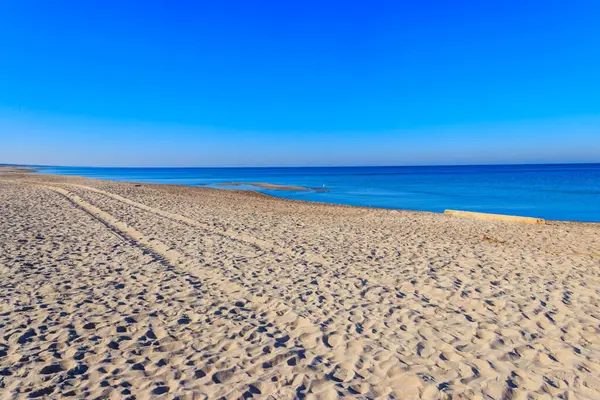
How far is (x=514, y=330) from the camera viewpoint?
17.1ft

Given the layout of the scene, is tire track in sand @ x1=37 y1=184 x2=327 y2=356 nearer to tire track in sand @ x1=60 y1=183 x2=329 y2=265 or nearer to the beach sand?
the beach sand

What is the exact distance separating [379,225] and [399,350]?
10416 mm

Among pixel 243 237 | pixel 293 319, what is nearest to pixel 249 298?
pixel 293 319

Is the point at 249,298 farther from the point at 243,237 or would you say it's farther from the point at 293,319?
the point at 243,237

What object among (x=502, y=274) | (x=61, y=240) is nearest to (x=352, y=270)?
(x=502, y=274)

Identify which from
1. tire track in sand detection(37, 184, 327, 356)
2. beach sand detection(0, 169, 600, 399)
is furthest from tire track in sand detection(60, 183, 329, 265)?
tire track in sand detection(37, 184, 327, 356)

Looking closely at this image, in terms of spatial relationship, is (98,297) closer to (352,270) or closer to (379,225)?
(352,270)

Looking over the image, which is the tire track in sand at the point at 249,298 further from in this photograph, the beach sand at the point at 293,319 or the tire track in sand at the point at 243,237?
the tire track in sand at the point at 243,237

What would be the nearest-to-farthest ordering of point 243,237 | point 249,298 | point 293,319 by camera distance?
point 293,319, point 249,298, point 243,237

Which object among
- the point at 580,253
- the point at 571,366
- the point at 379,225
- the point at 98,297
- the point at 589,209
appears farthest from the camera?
the point at 589,209

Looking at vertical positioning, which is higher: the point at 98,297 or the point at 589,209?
the point at 98,297

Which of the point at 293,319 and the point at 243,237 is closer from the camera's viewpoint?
the point at 293,319

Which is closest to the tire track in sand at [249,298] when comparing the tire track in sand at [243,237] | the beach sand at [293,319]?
the beach sand at [293,319]

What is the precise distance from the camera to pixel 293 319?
5.49 meters
